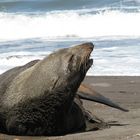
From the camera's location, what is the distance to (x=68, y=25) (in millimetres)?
22375

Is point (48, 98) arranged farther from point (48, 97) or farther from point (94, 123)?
point (94, 123)

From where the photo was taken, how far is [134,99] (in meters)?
7.68

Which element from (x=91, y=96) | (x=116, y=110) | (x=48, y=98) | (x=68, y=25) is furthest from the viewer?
(x=68, y=25)

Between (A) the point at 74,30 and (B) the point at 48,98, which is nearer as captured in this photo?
(B) the point at 48,98

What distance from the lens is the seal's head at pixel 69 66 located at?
5406 mm

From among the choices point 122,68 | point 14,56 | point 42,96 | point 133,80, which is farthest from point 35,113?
point 14,56

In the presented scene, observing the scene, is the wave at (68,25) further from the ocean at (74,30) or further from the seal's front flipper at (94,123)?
the seal's front flipper at (94,123)

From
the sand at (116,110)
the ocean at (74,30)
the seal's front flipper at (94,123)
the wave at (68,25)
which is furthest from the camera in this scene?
the wave at (68,25)

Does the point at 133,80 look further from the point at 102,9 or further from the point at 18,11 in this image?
the point at 18,11

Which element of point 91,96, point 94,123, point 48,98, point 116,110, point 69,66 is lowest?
point 116,110

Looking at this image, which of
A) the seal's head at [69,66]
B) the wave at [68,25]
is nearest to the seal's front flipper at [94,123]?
the seal's head at [69,66]

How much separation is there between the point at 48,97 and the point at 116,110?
1763 millimetres

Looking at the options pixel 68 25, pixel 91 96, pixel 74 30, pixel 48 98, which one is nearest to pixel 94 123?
pixel 91 96

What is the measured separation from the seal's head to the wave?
12.3 metres
